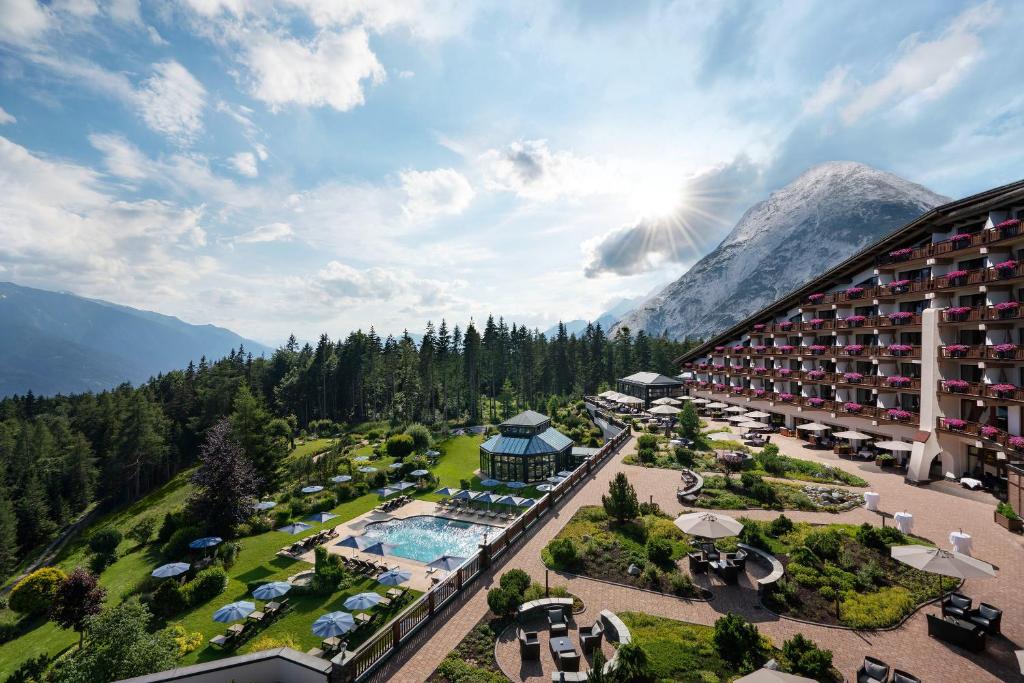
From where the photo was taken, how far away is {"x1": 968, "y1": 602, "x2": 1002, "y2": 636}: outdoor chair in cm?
1492

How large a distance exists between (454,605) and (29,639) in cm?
2747

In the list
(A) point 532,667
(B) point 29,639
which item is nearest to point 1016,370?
(A) point 532,667

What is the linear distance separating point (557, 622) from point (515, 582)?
247 centimetres

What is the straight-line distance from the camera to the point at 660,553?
810 inches

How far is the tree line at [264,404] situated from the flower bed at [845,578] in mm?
46738

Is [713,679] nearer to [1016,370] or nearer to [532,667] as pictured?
[532,667]

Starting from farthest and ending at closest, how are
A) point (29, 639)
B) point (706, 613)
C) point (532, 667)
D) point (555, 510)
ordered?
point (555, 510), point (29, 639), point (706, 613), point (532, 667)

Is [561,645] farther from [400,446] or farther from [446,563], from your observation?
[400,446]

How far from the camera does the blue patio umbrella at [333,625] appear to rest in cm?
1720

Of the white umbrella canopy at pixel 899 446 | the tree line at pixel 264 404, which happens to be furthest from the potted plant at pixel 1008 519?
the tree line at pixel 264 404

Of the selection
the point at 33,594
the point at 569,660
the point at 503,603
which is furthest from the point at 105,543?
the point at 569,660

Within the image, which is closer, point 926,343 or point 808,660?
point 808,660

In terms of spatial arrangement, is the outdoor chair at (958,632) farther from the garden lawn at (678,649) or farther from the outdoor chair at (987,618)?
the garden lawn at (678,649)

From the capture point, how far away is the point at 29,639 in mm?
26156
